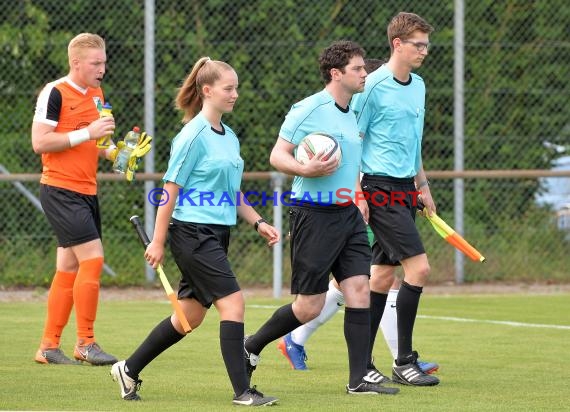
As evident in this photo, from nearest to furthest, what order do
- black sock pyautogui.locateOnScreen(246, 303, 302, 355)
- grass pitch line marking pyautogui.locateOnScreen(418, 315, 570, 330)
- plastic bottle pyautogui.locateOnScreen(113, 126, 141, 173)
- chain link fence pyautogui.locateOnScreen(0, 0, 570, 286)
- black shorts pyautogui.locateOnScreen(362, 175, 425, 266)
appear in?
1. black sock pyautogui.locateOnScreen(246, 303, 302, 355)
2. black shorts pyautogui.locateOnScreen(362, 175, 425, 266)
3. plastic bottle pyautogui.locateOnScreen(113, 126, 141, 173)
4. grass pitch line marking pyautogui.locateOnScreen(418, 315, 570, 330)
5. chain link fence pyautogui.locateOnScreen(0, 0, 570, 286)

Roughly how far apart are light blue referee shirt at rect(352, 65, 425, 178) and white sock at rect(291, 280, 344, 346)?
0.96 metres

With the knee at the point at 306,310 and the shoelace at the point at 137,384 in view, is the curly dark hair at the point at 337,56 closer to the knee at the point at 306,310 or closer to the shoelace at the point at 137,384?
the knee at the point at 306,310

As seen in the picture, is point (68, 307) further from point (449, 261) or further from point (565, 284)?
point (565, 284)

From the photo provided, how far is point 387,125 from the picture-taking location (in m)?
7.32

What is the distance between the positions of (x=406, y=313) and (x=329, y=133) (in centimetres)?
132

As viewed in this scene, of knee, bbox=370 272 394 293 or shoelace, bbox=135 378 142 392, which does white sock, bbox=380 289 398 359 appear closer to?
knee, bbox=370 272 394 293

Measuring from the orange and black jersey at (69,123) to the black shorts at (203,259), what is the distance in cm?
193

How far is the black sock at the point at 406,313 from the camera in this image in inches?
287

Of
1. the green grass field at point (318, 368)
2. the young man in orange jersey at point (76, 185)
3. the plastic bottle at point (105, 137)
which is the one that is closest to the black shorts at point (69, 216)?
the young man in orange jersey at point (76, 185)

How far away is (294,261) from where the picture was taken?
6.72 metres

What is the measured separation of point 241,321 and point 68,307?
2.32 m

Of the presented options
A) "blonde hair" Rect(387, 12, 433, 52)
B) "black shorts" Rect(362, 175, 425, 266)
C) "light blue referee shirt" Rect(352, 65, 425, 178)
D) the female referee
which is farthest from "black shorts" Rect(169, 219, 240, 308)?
"blonde hair" Rect(387, 12, 433, 52)

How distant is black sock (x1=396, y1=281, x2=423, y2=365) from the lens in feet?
23.9

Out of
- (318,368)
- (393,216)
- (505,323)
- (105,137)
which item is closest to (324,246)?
(393,216)
